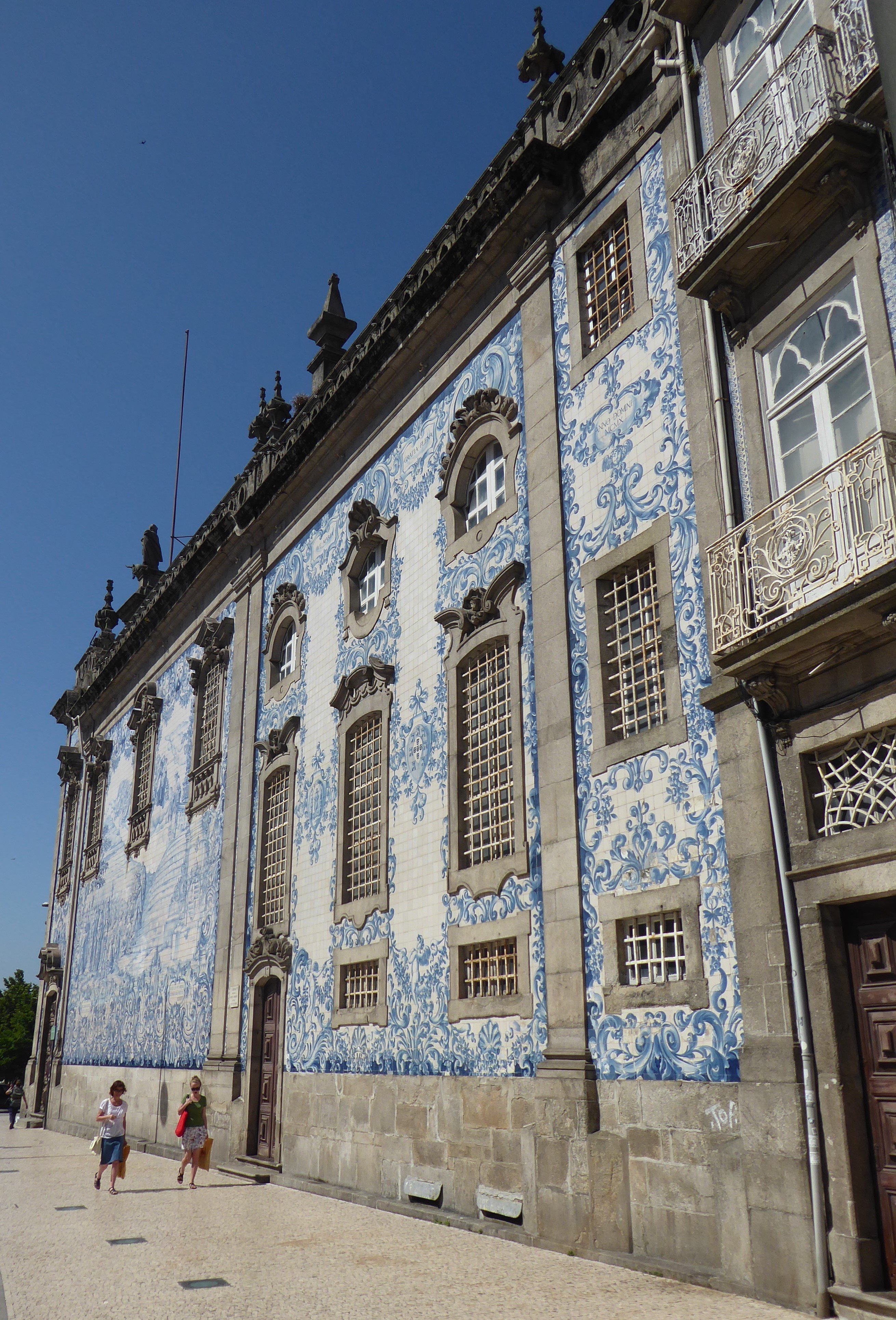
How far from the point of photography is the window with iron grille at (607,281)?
10.8m

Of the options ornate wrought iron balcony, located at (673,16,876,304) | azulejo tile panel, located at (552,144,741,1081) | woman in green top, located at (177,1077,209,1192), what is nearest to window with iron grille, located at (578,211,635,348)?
azulejo tile panel, located at (552,144,741,1081)

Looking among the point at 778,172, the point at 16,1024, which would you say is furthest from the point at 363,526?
the point at 16,1024

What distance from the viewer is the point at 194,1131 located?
14.3 meters

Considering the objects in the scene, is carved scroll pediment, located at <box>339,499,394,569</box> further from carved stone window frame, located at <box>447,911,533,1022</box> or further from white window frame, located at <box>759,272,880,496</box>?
white window frame, located at <box>759,272,880,496</box>

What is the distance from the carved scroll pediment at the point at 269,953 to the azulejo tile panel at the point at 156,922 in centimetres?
183

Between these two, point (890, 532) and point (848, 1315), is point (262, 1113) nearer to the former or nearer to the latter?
point (848, 1315)

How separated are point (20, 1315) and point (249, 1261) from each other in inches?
83.9

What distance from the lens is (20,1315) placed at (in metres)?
6.94

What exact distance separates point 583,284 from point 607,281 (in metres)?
0.43

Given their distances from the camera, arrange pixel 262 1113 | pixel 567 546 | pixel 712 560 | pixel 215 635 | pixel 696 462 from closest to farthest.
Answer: pixel 712 560, pixel 696 462, pixel 567 546, pixel 262 1113, pixel 215 635

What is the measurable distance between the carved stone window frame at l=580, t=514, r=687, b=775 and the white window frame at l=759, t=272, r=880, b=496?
1.30 m

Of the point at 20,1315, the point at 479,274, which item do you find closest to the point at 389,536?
the point at 479,274

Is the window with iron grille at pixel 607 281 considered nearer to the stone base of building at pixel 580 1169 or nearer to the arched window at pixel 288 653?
the stone base of building at pixel 580 1169

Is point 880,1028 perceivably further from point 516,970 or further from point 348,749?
point 348,749
